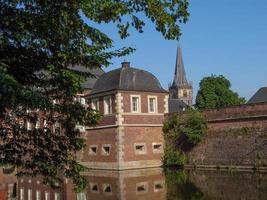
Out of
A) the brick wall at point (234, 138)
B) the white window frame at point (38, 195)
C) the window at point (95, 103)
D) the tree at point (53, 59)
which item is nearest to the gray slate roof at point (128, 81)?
the window at point (95, 103)

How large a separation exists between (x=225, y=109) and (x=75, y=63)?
17.5 meters

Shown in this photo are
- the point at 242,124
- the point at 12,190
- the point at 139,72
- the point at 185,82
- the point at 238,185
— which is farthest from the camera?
the point at 185,82

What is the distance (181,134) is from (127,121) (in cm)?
317

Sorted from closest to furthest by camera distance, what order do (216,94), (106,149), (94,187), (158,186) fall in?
(158,186), (94,187), (106,149), (216,94)

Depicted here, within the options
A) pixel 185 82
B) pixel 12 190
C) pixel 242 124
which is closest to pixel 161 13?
pixel 12 190

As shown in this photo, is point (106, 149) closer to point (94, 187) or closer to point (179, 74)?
point (94, 187)

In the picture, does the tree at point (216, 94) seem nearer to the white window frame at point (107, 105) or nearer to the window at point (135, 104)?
the window at point (135, 104)

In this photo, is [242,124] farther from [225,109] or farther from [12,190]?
[12,190]

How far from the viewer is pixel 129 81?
25.2m

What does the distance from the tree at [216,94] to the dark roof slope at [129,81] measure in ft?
58.3

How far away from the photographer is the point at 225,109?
23047 mm

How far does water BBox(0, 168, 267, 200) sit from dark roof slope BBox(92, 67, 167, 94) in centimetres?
620

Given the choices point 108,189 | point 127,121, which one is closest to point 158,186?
point 108,189

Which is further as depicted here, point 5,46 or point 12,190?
point 12,190
